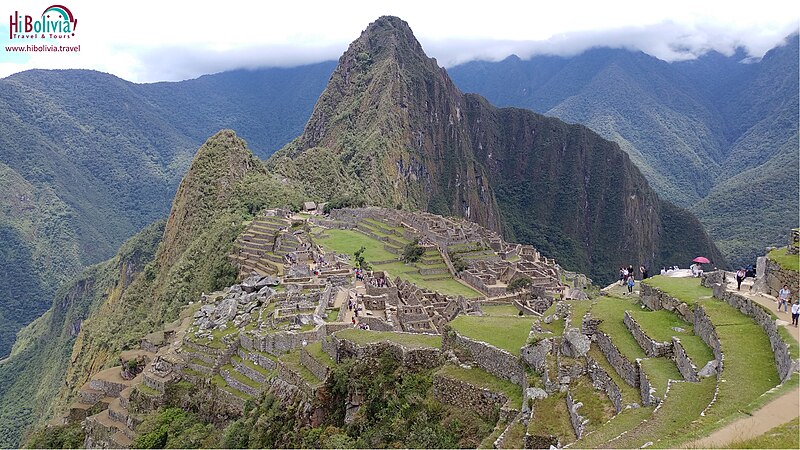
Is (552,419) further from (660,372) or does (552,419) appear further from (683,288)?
(683,288)

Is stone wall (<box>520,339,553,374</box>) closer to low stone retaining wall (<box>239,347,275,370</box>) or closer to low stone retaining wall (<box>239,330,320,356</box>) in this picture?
low stone retaining wall (<box>239,330,320,356</box>)

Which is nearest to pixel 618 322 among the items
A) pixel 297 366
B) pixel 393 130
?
pixel 297 366

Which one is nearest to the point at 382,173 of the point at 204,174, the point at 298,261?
the point at 204,174

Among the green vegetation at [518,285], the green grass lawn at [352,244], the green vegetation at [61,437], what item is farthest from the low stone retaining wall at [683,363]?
the green grass lawn at [352,244]

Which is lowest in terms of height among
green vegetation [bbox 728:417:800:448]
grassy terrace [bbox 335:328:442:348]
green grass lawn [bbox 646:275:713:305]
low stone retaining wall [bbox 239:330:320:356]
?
low stone retaining wall [bbox 239:330:320:356]

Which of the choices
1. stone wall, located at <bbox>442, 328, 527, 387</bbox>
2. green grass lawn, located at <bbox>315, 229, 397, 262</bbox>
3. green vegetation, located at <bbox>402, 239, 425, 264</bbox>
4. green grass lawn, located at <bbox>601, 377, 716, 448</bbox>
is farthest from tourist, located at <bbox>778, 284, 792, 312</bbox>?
green vegetation, located at <bbox>402, 239, 425, 264</bbox>
